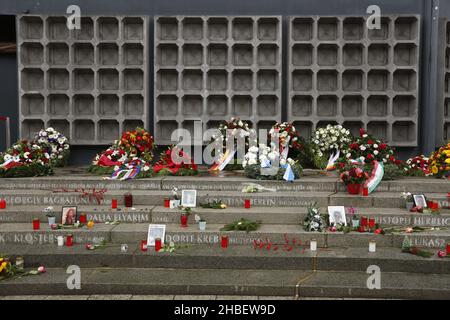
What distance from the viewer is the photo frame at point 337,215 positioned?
7.64 meters

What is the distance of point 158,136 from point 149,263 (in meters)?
5.33

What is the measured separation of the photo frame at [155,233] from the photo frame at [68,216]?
1.31 m

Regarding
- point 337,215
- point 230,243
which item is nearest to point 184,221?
point 230,243

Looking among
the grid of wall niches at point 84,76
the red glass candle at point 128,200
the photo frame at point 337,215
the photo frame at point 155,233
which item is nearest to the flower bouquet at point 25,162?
the grid of wall niches at point 84,76

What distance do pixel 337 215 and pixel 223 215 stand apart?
5.75ft

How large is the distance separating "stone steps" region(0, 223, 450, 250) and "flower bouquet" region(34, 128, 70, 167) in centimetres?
352

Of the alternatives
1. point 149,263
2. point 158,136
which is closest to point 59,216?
point 149,263

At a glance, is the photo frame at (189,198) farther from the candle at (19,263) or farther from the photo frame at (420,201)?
the photo frame at (420,201)

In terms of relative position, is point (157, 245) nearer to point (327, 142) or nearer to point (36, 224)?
point (36, 224)

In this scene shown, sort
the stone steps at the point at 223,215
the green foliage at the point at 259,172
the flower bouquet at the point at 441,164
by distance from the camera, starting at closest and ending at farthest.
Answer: the stone steps at the point at 223,215
the green foliage at the point at 259,172
the flower bouquet at the point at 441,164

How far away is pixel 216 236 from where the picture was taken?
7.41 metres

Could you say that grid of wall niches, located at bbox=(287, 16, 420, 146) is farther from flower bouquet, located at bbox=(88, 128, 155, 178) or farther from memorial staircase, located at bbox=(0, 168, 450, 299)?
flower bouquet, located at bbox=(88, 128, 155, 178)

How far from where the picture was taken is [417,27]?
11219 millimetres

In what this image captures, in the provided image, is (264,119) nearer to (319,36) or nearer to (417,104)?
(319,36)
